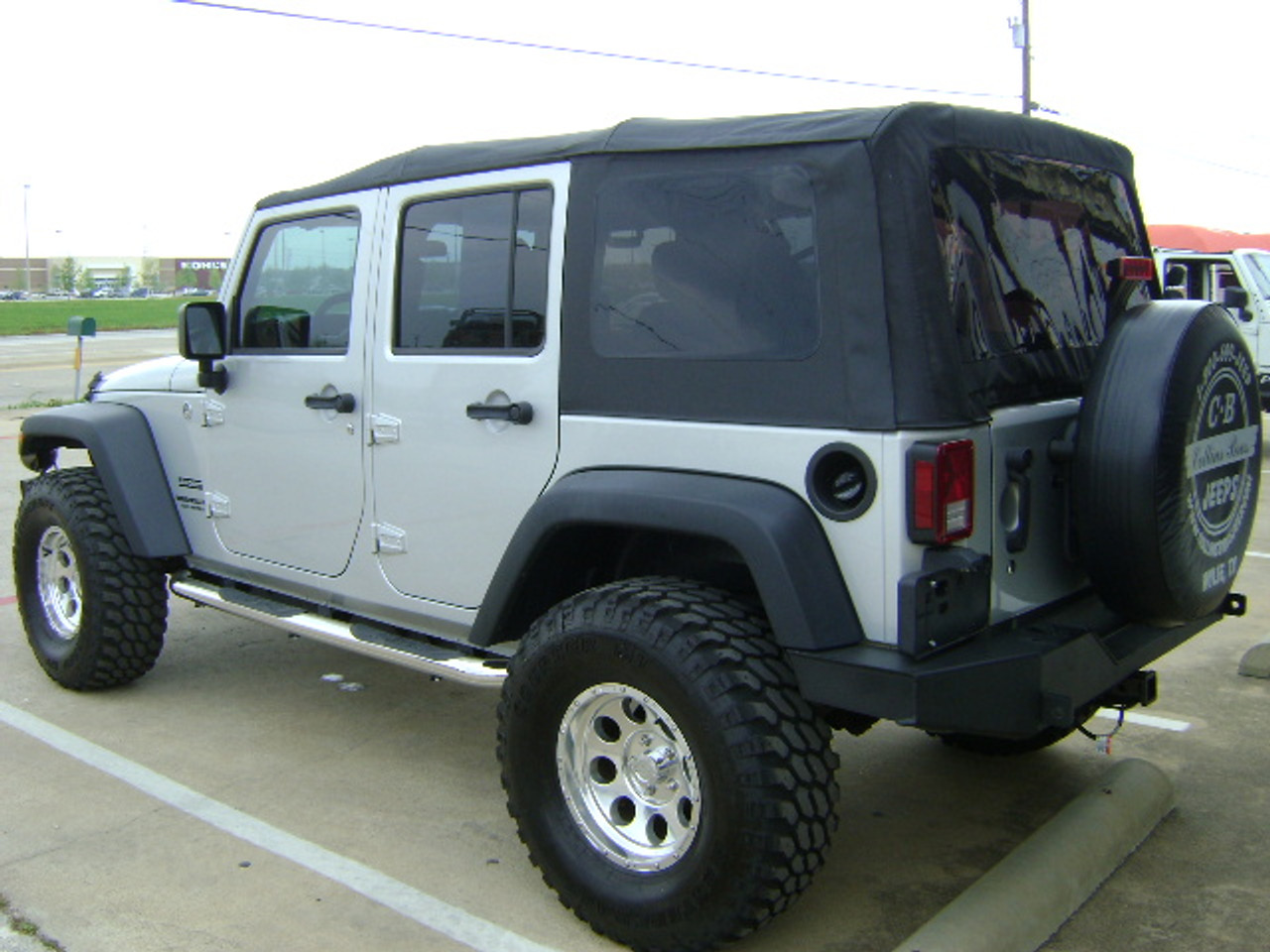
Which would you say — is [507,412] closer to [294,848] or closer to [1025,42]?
[294,848]

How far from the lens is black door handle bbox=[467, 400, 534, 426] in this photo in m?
3.69

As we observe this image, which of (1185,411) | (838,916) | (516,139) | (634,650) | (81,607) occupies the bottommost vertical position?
(838,916)

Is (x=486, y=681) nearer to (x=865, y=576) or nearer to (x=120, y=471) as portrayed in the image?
(x=865, y=576)

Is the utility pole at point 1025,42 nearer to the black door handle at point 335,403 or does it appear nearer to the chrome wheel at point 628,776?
the black door handle at point 335,403

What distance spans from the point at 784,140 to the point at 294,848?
2.50m

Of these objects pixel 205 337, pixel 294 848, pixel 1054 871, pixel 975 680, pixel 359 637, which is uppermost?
pixel 205 337

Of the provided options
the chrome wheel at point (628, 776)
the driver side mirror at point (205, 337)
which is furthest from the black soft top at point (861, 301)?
the driver side mirror at point (205, 337)

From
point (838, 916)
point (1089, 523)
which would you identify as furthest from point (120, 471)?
point (1089, 523)

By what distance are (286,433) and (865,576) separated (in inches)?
94.9

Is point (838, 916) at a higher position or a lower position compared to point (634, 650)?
lower

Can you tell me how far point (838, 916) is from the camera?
3.45 m

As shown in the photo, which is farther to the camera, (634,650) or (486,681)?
(486,681)

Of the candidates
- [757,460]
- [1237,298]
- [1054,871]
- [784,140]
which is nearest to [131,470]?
[757,460]

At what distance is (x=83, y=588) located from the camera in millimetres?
5137
